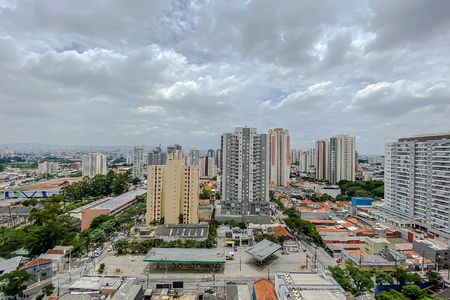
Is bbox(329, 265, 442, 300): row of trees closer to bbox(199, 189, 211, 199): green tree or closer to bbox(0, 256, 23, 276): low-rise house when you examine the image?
bbox(0, 256, 23, 276): low-rise house

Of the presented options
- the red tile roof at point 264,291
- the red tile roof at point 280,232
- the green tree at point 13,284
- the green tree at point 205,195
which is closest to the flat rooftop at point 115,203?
the green tree at point 205,195

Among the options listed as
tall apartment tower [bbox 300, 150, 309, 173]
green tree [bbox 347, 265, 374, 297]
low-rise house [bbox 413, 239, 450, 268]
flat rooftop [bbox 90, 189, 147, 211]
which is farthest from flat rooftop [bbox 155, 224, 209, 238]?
tall apartment tower [bbox 300, 150, 309, 173]

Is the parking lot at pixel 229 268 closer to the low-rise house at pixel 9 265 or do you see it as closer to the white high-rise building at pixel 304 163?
the low-rise house at pixel 9 265

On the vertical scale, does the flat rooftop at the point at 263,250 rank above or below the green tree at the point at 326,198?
below

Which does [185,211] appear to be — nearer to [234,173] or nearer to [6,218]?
[234,173]

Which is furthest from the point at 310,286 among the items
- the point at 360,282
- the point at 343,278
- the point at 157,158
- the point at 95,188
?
the point at 157,158

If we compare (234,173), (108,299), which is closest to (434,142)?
(234,173)

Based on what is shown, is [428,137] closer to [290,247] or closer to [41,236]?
[290,247]
